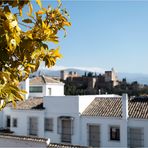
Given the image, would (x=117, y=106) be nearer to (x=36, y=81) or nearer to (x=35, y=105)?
(x=35, y=105)

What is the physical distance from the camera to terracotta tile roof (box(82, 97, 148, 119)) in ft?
84.4

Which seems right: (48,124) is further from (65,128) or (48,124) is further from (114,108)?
(114,108)

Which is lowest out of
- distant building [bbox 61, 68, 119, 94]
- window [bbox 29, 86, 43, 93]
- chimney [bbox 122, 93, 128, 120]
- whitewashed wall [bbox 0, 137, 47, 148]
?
whitewashed wall [bbox 0, 137, 47, 148]

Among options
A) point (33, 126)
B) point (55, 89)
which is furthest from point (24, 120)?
point (55, 89)

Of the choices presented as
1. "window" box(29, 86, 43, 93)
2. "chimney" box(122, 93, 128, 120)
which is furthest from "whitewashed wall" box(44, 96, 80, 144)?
"window" box(29, 86, 43, 93)

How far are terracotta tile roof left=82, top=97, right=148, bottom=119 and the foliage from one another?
21592 mm

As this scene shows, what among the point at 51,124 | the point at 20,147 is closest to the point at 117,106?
the point at 51,124

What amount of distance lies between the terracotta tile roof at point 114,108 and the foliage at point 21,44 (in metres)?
21.6

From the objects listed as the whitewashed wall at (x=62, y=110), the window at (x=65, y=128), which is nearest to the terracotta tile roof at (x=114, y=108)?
the whitewashed wall at (x=62, y=110)

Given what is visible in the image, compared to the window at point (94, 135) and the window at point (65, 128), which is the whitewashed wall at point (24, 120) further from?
the window at point (94, 135)

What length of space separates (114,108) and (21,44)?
24.3 m

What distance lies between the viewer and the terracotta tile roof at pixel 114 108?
2573 cm

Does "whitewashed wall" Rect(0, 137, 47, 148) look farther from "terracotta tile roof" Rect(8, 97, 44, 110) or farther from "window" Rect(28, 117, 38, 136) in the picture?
"terracotta tile roof" Rect(8, 97, 44, 110)

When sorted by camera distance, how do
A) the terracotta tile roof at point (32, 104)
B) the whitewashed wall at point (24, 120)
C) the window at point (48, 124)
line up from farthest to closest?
the terracotta tile roof at point (32, 104), the whitewashed wall at point (24, 120), the window at point (48, 124)
